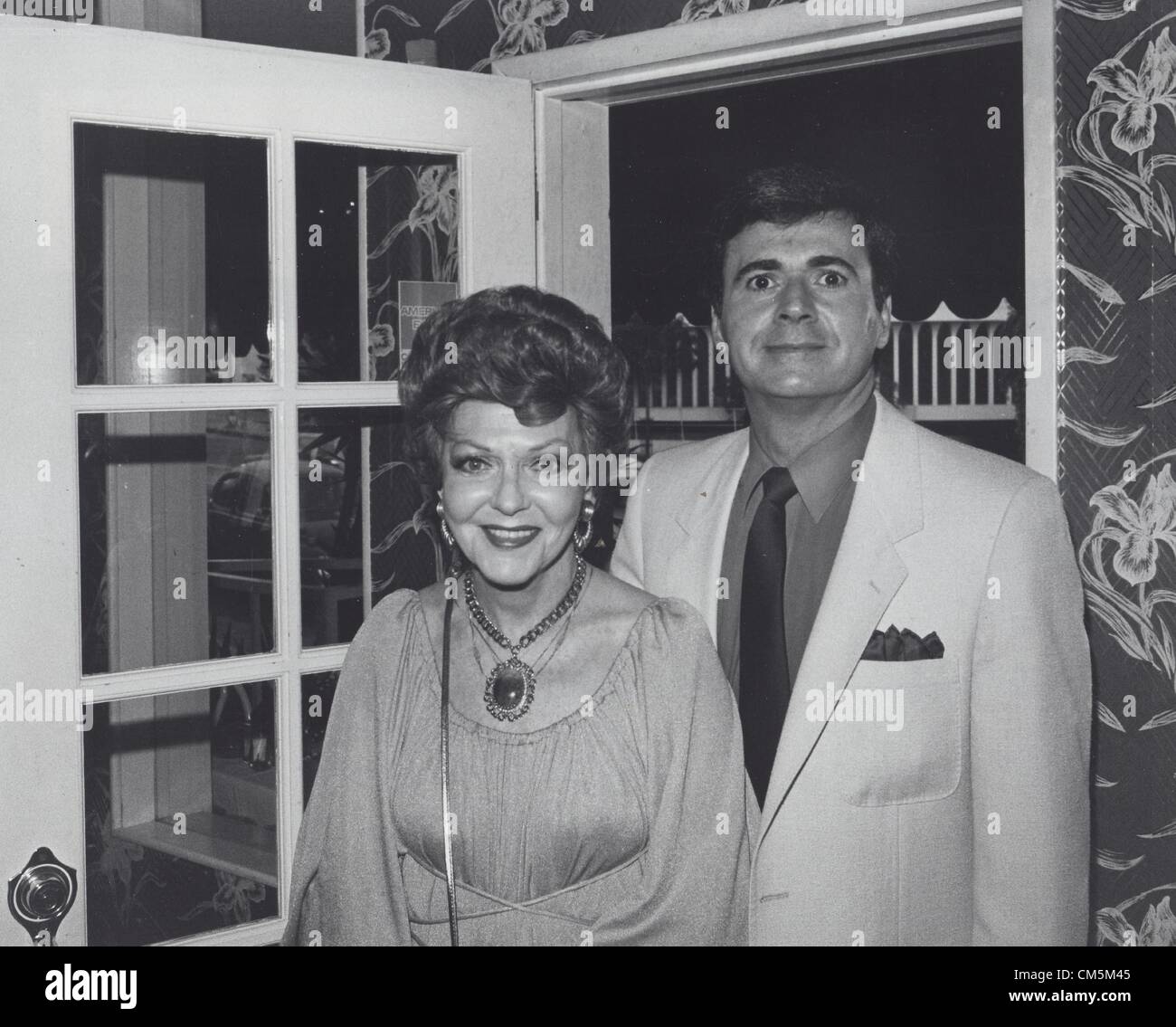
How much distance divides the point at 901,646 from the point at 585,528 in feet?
1.55

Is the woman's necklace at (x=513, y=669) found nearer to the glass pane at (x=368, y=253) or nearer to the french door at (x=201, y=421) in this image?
the french door at (x=201, y=421)

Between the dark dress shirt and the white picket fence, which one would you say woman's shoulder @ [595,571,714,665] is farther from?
the white picket fence

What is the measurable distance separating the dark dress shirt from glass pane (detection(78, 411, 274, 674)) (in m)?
0.74

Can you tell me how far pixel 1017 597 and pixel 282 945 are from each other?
109 cm

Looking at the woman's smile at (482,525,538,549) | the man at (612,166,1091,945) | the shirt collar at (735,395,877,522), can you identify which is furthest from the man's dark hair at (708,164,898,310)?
the woman's smile at (482,525,538,549)

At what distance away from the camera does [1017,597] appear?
1.75 metres

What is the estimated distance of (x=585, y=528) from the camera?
1.79 metres

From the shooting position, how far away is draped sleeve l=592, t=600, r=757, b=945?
164cm

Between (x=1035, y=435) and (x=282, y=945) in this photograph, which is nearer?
(x=282, y=945)

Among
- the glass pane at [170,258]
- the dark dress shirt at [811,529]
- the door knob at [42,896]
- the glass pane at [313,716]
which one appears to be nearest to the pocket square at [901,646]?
the dark dress shirt at [811,529]

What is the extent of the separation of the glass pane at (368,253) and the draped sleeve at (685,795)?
803 millimetres

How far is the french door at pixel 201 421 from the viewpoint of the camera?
5.95 ft
